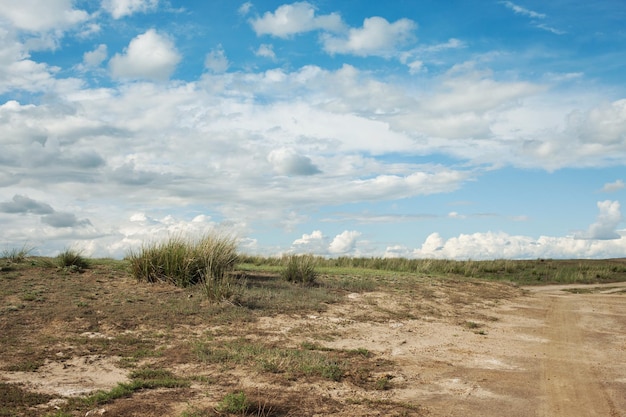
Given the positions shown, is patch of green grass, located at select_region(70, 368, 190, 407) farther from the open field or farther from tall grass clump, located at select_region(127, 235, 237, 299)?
tall grass clump, located at select_region(127, 235, 237, 299)

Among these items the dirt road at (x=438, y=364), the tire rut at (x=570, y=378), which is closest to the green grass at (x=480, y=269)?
the dirt road at (x=438, y=364)

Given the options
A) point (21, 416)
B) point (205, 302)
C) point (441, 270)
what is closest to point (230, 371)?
point (21, 416)

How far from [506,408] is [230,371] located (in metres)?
4.18

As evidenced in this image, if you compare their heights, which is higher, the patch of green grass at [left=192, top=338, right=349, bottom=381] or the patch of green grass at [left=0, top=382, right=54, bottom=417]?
the patch of green grass at [left=192, top=338, right=349, bottom=381]

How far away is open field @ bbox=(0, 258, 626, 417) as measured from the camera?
295 inches

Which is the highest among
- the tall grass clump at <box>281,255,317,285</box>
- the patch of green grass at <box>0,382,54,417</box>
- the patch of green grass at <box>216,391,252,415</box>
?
the tall grass clump at <box>281,255,317,285</box>

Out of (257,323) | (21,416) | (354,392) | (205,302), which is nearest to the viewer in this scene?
(21,416)

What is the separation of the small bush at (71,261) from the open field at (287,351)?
39cm

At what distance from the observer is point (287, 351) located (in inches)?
397

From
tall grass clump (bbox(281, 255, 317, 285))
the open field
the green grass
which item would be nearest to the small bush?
the open field

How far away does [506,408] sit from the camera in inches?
298

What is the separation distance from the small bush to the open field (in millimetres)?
387

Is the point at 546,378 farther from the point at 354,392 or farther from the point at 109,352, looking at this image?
the point at 109,352

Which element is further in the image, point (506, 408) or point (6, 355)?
point (6, 355)
